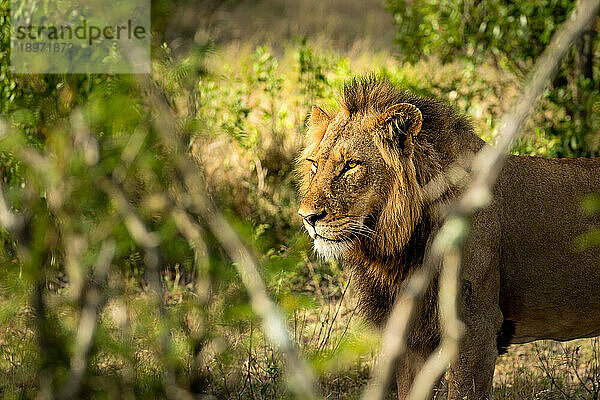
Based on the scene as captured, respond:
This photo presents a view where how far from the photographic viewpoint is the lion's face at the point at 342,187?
130 inches

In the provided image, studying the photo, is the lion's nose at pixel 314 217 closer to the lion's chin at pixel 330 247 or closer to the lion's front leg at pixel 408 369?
the lion's chin at pixel 330 247

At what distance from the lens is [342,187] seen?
3.40 meters

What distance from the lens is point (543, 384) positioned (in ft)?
16.2

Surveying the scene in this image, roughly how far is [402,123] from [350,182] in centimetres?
32

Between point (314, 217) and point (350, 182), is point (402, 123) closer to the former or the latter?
point (350, 182)

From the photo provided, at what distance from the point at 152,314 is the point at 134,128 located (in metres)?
0.28

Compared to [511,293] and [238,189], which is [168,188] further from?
[238,189]

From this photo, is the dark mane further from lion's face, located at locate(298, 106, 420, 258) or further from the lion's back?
the lion's back

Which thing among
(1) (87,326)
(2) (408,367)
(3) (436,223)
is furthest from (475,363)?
(1) (87,326)

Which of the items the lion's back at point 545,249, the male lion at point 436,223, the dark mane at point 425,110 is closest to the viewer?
the male lion at point 436,223

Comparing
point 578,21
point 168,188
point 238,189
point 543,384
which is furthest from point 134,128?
point 238,189

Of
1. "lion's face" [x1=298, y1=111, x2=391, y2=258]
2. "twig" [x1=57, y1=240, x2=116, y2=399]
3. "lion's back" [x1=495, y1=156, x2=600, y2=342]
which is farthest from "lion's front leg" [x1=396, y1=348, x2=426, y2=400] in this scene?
"twig" [x1=57, y1=240, x2=116, y2=399]

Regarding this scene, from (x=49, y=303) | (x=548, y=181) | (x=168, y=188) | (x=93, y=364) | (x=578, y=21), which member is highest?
(x=578, y=21)

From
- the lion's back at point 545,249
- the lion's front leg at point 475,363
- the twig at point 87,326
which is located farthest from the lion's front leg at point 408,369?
the twig at point 87,326
